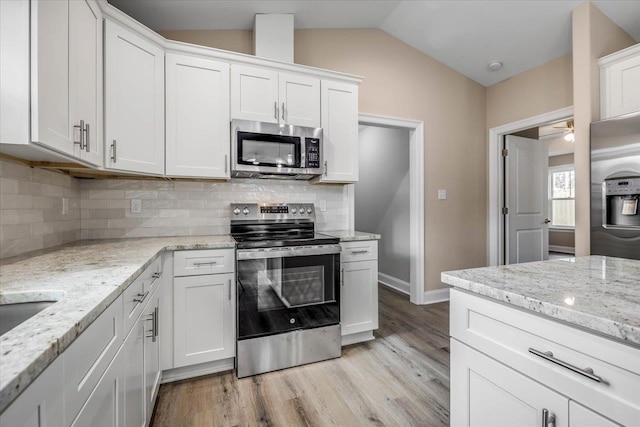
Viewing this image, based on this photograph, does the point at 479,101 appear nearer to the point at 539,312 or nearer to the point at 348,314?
the point at 348,314

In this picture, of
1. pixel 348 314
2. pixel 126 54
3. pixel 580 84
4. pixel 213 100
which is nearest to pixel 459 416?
pixel 348 314

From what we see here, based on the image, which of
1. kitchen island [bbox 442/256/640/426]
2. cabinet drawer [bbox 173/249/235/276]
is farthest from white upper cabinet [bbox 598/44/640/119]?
cabinet drawer [bbox 173/249/235/276]

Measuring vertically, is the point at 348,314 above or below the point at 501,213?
below

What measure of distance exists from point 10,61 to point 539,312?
1.81m

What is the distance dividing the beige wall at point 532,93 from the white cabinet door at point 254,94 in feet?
9.34

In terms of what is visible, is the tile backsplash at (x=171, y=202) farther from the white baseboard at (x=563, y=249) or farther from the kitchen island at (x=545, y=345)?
the white baseboard at (x=563, y=249)

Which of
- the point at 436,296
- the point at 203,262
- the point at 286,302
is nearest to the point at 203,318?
the point at 203,262

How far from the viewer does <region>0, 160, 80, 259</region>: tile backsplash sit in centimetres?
142

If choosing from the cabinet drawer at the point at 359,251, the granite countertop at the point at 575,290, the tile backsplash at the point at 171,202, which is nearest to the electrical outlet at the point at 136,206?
the tile backsplash at the point at 171,202

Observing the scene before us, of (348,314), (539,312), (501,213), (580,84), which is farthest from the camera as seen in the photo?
(501,213)

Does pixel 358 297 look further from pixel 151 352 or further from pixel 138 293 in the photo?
pixel 138 293

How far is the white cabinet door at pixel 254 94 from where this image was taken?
2.34m

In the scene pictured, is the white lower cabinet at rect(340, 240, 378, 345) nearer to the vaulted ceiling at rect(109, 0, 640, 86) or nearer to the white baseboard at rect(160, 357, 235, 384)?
the white baseboard at rect(160, 357, 235, 384)

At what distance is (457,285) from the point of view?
41.6 inches
